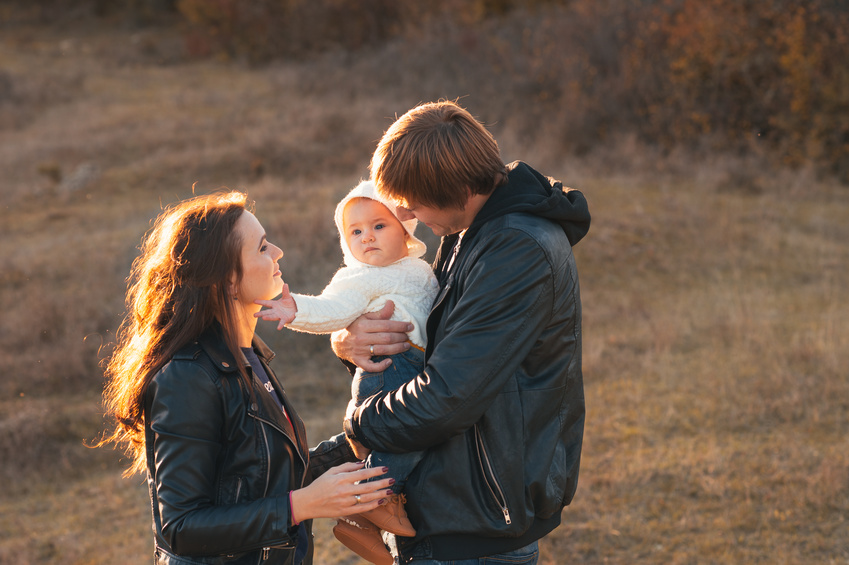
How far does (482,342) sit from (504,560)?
0.73 m

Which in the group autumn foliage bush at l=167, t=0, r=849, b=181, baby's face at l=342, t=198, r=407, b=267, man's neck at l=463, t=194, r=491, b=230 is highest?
autumn foliage bush at l=167, t=0, r=849, b=181

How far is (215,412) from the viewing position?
84.3 inches

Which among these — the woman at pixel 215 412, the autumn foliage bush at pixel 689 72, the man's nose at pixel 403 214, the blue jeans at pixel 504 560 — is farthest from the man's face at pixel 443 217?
the autumn foliage bush at pixel 689 72

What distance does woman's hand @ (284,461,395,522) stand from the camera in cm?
216

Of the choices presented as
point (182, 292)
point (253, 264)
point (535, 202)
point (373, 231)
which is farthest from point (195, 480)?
point (535, 202)

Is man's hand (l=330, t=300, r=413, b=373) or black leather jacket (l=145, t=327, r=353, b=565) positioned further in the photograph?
man's hand (l=330, t=300, r=413, b=373)

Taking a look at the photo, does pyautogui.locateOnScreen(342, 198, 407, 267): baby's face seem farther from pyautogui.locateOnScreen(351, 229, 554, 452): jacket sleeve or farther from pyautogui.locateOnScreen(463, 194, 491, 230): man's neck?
pyautogui.locateOnScreen(351, 229, 554, 452): jacket sleeve

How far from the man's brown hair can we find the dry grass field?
331 cm

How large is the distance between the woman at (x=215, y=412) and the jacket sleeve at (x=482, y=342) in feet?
1.06

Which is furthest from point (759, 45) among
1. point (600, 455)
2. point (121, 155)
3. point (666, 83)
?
point (121, 155)

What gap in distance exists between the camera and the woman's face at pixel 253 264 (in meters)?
2.38

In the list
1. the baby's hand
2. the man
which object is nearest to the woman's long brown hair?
the baby's hand

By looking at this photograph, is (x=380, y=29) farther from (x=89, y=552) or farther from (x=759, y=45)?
(x=89, y=552)

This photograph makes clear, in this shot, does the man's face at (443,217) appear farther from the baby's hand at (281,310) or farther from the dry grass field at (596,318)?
the dry grass field at (596,318)
